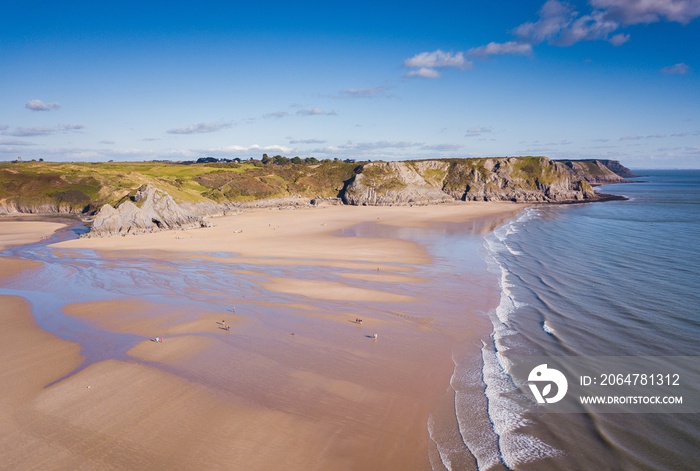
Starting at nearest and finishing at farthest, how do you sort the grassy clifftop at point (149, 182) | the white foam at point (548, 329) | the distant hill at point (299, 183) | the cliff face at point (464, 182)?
the white foam at point (548, 329), the grassy clifftop at point (149, 182), the distant hill at point (299, 183), the cliff face at point (464, 182)

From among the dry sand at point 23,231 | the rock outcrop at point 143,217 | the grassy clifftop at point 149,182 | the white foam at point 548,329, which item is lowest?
the white foam at point 548,329

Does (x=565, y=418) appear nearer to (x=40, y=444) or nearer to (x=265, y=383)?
(x=265, y=383)

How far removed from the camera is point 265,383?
14.8 m

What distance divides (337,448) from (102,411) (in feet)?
26.4

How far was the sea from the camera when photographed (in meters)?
11.0

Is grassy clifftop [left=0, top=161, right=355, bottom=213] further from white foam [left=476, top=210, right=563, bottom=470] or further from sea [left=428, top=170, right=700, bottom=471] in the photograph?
white foam [left=476, top=210, right=563, bottom=470]

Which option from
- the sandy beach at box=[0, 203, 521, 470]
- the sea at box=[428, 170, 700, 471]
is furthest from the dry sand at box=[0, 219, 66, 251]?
the sea at box=[428, 170, 700, 471]

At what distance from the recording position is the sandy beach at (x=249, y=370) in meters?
11.2

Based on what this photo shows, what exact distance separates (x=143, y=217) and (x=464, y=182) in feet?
272

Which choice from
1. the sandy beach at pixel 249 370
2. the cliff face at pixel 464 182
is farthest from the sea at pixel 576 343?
the cliff face at pixel 464 182

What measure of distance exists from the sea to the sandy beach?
3.67 ft

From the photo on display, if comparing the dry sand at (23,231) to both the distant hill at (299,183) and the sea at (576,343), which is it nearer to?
the distant hill at (299,183)

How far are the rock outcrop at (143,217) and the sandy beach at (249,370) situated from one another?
1933 cm

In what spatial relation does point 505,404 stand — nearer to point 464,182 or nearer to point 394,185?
point 394,185
